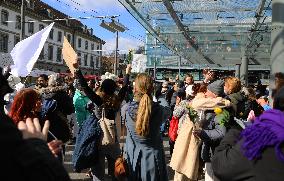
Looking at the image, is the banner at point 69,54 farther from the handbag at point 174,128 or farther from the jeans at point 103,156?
the handbag at point 174,128

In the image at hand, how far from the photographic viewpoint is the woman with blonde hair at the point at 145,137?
15.1 feet

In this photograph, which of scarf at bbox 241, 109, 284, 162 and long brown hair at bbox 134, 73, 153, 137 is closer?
scarf at bbox 241, 109, 284, 162

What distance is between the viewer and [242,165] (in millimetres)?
2205

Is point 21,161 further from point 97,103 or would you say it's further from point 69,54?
point 97,103

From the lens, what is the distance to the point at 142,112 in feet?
14.8

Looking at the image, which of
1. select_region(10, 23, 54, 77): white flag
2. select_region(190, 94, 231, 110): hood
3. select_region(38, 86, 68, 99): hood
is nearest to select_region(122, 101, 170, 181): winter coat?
select_region(190, 94, 231, 110): hood

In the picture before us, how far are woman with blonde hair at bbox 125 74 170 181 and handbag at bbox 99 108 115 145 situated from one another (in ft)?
2.17

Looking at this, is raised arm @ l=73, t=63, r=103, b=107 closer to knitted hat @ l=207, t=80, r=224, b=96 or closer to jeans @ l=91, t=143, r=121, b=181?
jeans @ l=91, t=143, r=121, b=181

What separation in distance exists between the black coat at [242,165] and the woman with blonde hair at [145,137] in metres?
2.09

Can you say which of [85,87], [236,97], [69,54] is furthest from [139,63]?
[236,97]

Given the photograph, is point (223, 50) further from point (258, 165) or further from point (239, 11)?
point (258, 165)

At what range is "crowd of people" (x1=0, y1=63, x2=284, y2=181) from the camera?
4.96 feet

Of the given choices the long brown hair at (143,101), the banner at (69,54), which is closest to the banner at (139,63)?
the banner at (69,54)

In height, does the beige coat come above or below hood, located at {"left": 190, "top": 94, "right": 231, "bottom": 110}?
below
